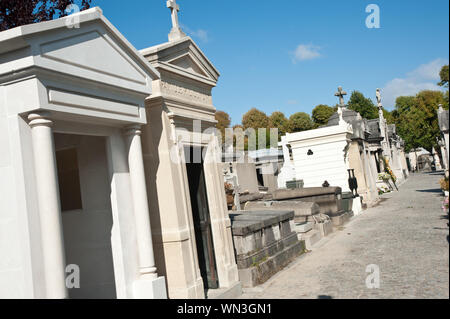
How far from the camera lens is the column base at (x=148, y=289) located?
4711 mm

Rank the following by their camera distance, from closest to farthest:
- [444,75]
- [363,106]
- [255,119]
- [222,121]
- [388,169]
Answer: [444,75]
[388,169]
[222,121]
[255,119]
[363,106]

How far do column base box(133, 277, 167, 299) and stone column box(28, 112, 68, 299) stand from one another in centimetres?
119

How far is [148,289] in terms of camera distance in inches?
185

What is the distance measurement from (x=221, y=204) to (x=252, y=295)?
152cm

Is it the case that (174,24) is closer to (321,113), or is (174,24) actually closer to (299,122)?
(299,122)

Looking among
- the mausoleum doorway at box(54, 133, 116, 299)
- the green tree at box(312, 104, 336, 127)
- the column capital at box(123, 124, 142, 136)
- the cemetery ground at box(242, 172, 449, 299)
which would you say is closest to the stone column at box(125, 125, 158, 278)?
the column capital at box(123, 124, 142, 136)

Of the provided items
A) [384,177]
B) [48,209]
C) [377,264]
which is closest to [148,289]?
[48,209]

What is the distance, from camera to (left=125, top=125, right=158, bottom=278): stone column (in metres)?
4.84

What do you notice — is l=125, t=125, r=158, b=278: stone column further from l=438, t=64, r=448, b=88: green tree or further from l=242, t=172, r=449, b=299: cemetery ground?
l=438, t=64, r=448, b=88: green tree

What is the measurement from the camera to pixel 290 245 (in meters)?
8.70

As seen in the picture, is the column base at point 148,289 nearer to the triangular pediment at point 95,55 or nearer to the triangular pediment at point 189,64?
the triangular pediment at point 95,55

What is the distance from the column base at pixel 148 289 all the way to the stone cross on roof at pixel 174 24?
3777 mm

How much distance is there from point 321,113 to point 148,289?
47464 millimetres
